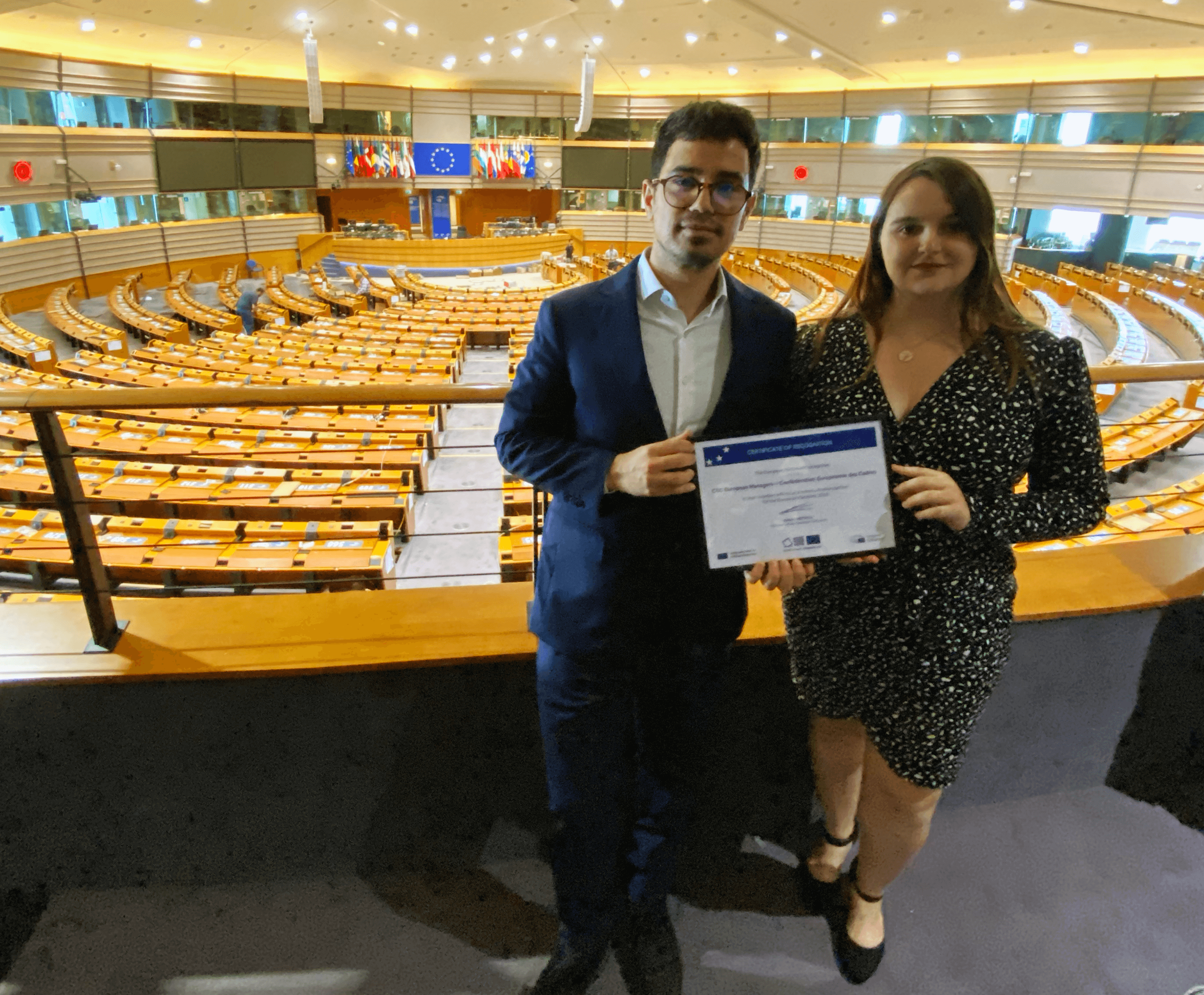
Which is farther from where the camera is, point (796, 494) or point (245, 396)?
point (245, 396)

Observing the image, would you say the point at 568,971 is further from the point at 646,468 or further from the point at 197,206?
the point at 197,206

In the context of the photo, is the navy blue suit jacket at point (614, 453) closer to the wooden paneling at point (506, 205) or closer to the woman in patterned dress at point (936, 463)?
the woman in patterned dress at point (936, 463)

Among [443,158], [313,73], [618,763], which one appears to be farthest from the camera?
[443,158]

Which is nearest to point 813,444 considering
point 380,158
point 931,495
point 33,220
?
point 931,495

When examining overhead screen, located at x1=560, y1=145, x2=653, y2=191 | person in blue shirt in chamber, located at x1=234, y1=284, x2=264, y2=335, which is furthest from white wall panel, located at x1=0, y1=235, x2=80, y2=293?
overhead screen, located at x1=560, y1=145, x2=653, y2=191

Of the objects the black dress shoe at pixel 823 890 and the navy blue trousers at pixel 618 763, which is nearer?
the navy blue trousers at pixel 618 763

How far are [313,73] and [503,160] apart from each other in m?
9.00

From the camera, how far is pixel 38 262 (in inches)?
614

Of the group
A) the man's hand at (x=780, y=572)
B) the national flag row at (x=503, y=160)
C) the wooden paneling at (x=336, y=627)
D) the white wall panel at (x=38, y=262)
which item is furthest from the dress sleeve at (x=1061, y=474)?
the national flag row at (x=503, y=160)

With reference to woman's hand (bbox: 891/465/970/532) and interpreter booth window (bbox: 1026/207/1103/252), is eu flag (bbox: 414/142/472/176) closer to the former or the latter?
interpreter booth window (bbox: 1026/207/1103/252)

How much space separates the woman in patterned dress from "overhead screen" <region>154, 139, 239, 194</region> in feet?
72.6

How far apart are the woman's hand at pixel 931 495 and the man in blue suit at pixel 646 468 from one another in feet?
0.71

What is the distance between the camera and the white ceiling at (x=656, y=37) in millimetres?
13320

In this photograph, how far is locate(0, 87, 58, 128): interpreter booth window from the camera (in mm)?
15016
